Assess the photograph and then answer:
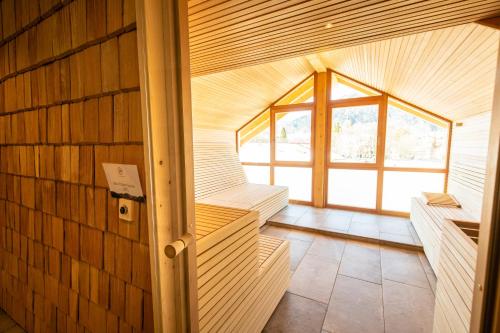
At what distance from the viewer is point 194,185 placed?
1003 millimetres

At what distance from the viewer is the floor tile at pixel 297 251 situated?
3.15 meters

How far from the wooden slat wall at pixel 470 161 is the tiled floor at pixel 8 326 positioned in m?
4.97

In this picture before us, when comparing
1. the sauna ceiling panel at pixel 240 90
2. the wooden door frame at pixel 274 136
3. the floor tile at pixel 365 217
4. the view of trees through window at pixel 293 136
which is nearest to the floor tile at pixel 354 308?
the floor tile at pixel 365 217

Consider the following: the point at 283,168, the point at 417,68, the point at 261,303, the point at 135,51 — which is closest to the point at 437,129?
the point at 417,68

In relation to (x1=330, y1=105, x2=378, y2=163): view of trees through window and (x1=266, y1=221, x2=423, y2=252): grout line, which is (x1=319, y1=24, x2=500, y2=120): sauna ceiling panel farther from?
(x1=266, y1=221, x2=423, y2=252): grout line

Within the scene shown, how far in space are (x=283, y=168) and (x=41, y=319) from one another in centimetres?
514

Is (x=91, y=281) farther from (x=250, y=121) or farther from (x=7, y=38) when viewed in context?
(x=250, y=121)

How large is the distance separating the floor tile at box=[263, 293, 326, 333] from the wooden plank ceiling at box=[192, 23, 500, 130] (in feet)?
9.63

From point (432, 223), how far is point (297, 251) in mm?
1898

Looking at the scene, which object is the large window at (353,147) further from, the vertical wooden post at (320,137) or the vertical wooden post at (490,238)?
the vertical wooden post at (490,238)

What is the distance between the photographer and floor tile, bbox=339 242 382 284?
2.83 metres

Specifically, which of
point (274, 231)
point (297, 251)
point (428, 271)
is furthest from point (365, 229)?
point (274, 231)

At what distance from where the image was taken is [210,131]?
5.53 meters

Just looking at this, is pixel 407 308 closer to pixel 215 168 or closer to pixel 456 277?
pixel 456 277
